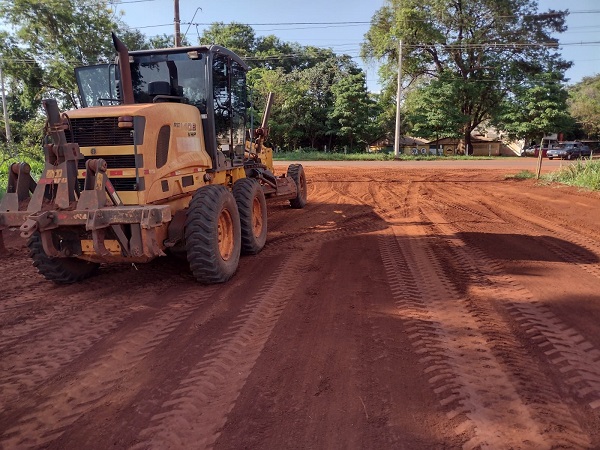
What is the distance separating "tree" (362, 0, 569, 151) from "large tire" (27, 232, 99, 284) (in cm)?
4118

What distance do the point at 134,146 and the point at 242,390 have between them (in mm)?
3067

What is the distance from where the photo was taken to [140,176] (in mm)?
4930

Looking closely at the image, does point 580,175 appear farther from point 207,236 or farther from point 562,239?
point 207,236

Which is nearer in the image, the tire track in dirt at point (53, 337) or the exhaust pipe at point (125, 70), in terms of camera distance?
the tire track in dirt at point (53, 337)

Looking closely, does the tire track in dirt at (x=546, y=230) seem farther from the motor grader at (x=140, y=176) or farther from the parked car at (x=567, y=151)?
the parked car at (x=567, y=151)

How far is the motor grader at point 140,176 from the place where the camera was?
15.1 ft

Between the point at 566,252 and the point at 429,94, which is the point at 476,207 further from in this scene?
the point at 429,94

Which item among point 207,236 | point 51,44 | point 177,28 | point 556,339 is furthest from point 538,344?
point 51,44

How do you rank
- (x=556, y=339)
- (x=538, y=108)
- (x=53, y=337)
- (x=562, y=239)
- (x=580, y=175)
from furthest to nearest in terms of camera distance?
(x=538, y=108) → (x=580, y=175) → (x=562, y=239) → (x=53, y=337) → (x=556, y=339)

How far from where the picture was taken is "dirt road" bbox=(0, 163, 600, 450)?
270 centimetres

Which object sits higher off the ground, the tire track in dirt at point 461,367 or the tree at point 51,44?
the tree at point 51,44

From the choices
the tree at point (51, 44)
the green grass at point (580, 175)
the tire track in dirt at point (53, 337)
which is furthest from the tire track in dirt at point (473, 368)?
the tree at point (51, 44)

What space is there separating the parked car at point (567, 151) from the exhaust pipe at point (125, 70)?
41.5 meters

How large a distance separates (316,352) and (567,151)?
140ft
